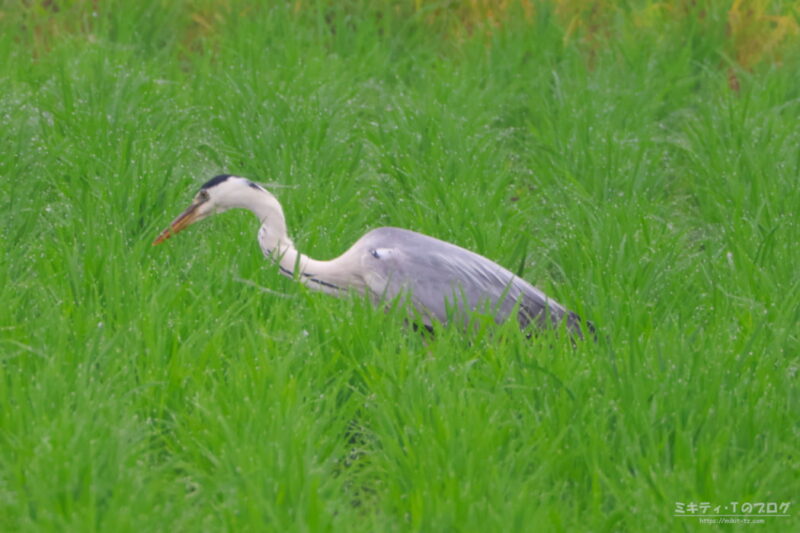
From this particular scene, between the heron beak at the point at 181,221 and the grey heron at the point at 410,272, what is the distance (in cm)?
22

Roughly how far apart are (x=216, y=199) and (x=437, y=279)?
91cm

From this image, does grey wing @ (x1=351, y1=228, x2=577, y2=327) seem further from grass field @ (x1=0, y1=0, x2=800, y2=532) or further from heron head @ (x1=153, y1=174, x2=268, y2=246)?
heron head @ (x1=153, y1=174, x2=268, y2=246)

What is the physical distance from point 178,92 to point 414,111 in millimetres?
1323

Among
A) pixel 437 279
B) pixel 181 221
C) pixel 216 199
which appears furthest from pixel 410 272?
pixel 181 221

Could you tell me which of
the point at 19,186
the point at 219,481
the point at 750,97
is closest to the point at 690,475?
the point at 219,481

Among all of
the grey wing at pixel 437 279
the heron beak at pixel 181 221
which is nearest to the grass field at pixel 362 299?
the heron beak at pixel 181 221

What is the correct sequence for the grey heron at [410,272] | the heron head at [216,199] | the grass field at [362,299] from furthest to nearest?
the heron head at [216,199] < the grey heron at [410,272] < the grass field at [362,299]

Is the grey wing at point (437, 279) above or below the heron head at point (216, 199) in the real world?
below

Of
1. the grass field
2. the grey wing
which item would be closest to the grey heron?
the grey wing

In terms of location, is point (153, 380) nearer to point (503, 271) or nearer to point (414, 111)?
point (503, 271)

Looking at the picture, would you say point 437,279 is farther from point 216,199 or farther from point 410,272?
point 216,199

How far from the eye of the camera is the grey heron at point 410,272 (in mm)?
4172

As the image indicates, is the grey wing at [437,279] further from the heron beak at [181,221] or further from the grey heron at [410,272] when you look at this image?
the heron beak at [181,221]

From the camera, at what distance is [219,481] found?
2957mm
